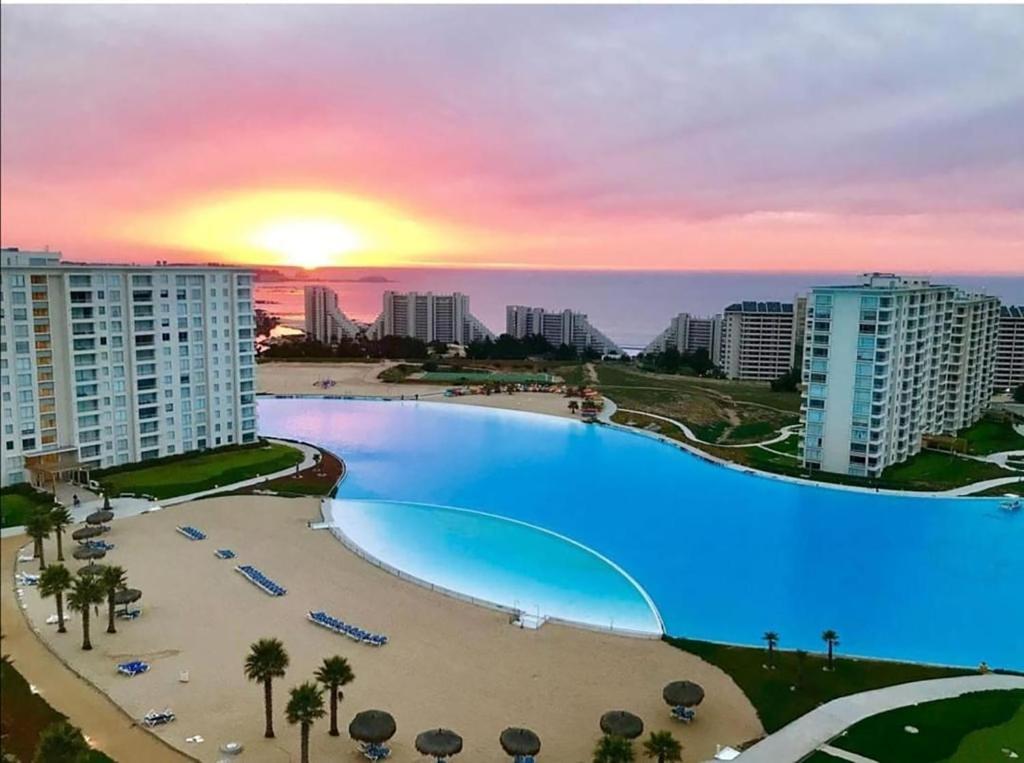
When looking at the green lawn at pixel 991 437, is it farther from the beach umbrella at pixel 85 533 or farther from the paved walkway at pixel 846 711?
the beach umbrella at pixel 85 533

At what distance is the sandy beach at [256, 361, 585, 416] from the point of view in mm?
35156

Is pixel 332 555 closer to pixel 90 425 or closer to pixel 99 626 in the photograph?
pixel 99 626

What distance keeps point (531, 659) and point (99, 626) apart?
6.54 metres

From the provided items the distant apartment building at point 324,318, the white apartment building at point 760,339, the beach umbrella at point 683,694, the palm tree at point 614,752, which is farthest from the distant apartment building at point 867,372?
the distant apartment building at point 324,318

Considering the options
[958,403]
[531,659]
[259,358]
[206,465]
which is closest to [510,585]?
[531,659]

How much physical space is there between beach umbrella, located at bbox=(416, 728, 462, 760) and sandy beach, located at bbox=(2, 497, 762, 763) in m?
0.45

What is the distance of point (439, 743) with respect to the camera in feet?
28.9

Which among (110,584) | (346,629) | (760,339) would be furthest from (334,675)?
(760,339)

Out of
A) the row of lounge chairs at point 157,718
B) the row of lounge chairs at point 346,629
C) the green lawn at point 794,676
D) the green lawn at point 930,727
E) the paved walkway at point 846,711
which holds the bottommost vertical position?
the green lawn at point 794,676

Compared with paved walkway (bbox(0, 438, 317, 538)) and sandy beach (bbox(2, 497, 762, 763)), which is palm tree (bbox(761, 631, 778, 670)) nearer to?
sandy beach (bbox(2, 497, 762, 763))

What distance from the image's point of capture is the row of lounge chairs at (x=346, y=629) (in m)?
12.1

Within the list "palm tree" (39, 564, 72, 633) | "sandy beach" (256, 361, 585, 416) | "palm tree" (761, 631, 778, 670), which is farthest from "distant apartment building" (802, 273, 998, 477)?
"palm tree" (39, 564, 72, 633)

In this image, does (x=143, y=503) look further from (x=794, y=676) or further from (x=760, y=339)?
(x=760, y=339)

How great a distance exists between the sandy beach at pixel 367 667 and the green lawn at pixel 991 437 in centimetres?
1908
